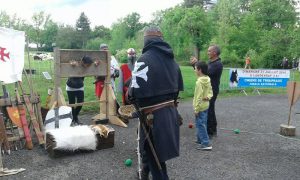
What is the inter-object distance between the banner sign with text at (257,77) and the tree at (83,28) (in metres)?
61.0

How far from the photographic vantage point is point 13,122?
243 inches

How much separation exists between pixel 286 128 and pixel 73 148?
5.00m

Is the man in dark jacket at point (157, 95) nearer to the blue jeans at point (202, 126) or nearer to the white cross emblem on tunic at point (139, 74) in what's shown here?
the white cross emblem on tunic at point (139, 74)

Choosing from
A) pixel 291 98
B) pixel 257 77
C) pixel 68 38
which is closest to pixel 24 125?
pixel 291 98

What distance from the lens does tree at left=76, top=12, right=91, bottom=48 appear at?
74562mm

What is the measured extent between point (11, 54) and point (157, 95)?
3629 mm

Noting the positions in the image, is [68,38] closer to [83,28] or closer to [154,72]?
[83,28]

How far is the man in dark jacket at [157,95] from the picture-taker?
3820mm

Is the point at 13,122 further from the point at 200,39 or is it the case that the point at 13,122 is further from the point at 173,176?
the point at 200,39

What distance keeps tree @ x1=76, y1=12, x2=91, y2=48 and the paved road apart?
67642 mm

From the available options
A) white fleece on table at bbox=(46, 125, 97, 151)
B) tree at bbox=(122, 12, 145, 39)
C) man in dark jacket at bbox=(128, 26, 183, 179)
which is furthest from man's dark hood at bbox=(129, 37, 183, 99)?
tree at bbox=(122, 12, 145, 39)

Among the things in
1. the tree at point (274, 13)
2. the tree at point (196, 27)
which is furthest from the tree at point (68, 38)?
the tree at point (274, 13)

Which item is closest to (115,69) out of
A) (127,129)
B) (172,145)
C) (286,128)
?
(127,129)

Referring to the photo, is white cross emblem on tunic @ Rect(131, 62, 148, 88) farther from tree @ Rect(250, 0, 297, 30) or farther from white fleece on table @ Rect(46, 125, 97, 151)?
tree @ Rect(250, 0, 297, 30)
